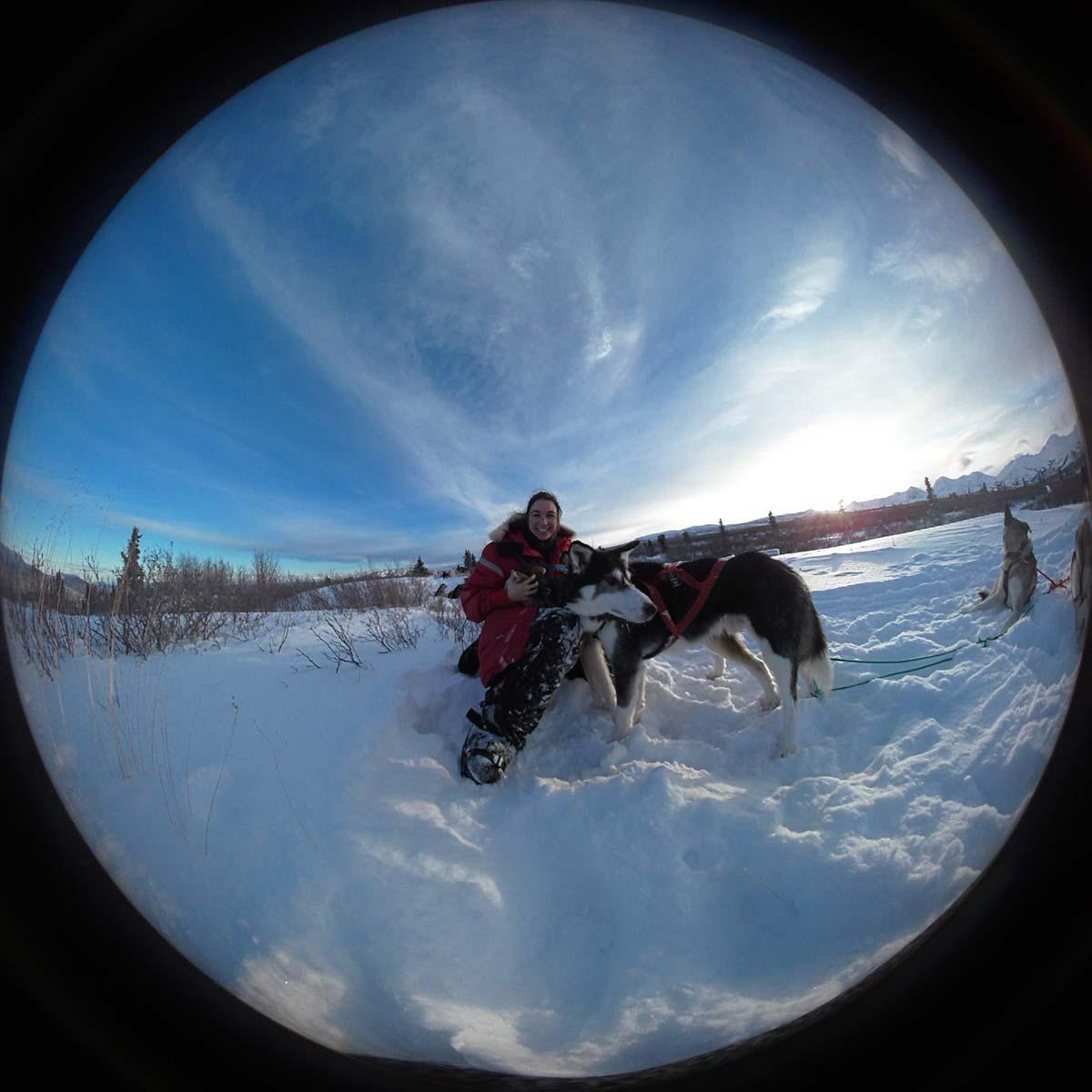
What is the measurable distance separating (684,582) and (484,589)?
→ 1165mm

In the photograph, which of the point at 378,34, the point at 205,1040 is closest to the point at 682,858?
the point at 205,1040

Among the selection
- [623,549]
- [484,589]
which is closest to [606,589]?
[623,549]

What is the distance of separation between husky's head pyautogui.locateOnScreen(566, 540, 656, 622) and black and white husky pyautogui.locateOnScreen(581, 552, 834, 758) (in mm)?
66

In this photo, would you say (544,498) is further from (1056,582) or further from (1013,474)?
(1056,582)

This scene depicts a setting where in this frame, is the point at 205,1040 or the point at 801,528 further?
the point at 801,528

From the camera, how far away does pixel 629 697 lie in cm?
240

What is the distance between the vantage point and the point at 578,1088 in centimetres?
115

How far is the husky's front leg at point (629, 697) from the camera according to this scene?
228cm

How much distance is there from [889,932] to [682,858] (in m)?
0.60

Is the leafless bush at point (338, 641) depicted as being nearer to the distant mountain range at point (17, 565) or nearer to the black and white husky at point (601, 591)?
the distant mountain range at point (17, 565)

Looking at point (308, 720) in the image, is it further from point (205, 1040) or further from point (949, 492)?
point (949, 492)

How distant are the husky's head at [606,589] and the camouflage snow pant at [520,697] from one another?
122 mm

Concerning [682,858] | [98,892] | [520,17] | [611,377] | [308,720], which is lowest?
[682,858]

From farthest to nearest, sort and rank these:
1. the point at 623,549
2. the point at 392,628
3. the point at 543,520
A: the point at 623,549, the point at 392,628, the point at 543,520
